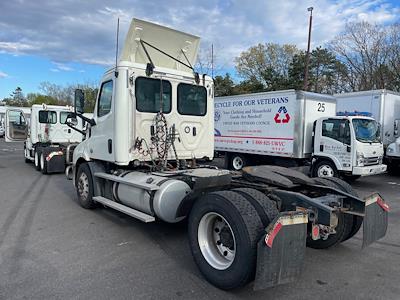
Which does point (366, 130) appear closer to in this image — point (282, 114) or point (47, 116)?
point (282, 114)

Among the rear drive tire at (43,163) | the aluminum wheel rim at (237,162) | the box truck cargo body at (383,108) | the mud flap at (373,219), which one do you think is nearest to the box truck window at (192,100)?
the mud flap at (373,219)

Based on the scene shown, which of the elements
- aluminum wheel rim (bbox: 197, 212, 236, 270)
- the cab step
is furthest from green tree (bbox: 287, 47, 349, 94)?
aluminum wheel rim (bbox: 197, 212, 236, 270)

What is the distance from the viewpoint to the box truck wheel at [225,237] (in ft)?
10.9

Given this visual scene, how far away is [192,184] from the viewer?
5.04 meters

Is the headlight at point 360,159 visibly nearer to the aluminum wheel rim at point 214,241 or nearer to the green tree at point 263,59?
the aluminum wheel rim at point 214,241

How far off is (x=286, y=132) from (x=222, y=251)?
346 inches

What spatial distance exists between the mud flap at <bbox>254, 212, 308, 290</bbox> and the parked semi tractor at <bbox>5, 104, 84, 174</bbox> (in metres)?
11.1

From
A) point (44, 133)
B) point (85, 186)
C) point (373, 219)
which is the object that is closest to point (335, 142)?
point (373, 219)

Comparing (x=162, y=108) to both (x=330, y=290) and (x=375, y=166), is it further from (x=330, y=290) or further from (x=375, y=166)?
(x=375, y=166)

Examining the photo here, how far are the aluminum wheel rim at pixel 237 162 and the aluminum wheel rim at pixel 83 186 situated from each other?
27.4 feet

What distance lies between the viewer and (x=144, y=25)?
6.24m

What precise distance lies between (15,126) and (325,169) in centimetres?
1255

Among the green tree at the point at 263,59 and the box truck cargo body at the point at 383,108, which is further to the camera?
the green tree at the point at 263,59

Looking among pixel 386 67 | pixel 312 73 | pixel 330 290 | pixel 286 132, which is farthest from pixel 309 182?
pixel 312 73
